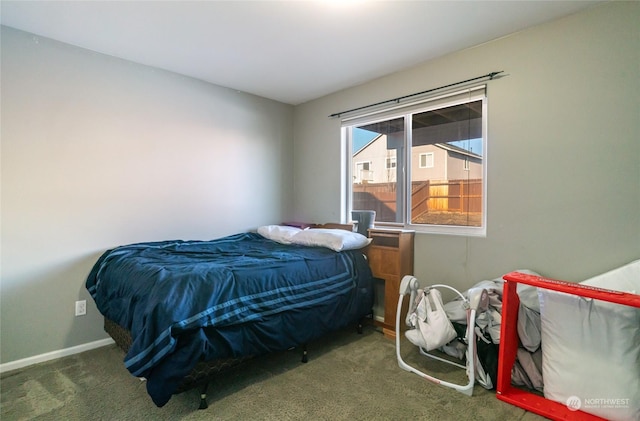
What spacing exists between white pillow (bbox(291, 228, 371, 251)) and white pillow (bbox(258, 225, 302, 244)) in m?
0.14

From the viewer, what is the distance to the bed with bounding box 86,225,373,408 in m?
1.56

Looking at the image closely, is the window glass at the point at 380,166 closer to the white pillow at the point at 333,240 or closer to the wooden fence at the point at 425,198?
the wooden fence at the point at 425,198

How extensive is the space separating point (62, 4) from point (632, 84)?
142 inches

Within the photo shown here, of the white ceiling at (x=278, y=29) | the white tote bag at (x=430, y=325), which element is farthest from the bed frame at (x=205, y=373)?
the white ceiling at (x=278, y=29)

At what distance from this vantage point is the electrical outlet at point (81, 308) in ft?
8.25

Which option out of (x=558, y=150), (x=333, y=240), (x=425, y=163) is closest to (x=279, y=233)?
(x=333, y=240)

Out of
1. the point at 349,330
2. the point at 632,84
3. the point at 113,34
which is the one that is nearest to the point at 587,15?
the point at 632,84

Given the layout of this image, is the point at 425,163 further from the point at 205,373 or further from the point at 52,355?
the point at 52,355

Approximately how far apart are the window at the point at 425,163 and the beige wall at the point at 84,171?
151cm

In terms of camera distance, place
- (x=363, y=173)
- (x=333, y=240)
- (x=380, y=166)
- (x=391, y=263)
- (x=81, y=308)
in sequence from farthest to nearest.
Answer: (x=363, y=173), (x=380, y=166), (x=391, y=263), (x=333, y=240), (x=81, y=308)

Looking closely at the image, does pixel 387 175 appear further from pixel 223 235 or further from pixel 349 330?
pixel 223 235

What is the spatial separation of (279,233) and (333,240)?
75cm

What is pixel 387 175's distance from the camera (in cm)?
327

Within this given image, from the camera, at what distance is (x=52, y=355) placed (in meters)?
2.38
